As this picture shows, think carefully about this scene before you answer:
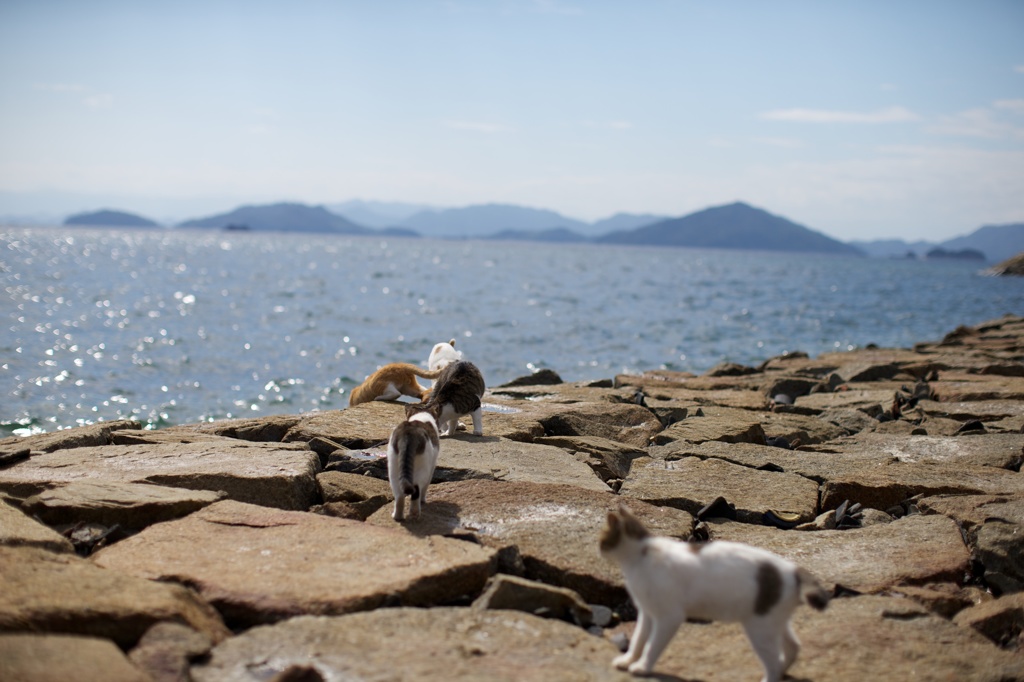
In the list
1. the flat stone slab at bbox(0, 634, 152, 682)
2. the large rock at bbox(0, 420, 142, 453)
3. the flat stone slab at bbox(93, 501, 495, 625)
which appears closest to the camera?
the flat stone slab at bbox(0, 634, 152, 682)

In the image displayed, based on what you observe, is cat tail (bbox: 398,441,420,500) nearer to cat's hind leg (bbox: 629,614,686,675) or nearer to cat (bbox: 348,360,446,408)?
cat's hind leg (bbox: 629,614,686,675)

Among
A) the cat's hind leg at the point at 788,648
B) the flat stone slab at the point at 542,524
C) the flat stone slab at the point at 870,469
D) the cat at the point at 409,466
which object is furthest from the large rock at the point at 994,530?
the cat at the point at 409,466

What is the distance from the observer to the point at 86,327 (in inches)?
920

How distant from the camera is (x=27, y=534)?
163 inches

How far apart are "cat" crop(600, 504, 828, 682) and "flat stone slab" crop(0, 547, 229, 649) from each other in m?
1.62

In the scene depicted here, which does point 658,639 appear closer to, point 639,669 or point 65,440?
point 639,669

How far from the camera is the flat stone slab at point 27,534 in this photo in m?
4.05

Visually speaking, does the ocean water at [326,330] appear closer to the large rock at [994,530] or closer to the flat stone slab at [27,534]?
the flat stone slab at [27,534]

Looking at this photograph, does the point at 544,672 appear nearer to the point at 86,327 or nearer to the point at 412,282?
the point at 86,327

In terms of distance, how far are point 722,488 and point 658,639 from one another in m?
2.85

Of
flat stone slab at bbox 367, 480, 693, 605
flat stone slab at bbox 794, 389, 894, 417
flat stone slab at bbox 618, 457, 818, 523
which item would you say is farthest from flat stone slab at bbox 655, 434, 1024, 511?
flat stone slab at bbox 794, 389, 894, 417

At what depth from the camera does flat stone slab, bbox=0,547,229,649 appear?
318 centimetres

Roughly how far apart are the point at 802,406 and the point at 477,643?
7.31 metres

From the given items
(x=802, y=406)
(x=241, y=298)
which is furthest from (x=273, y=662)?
(x=241, y=298)
